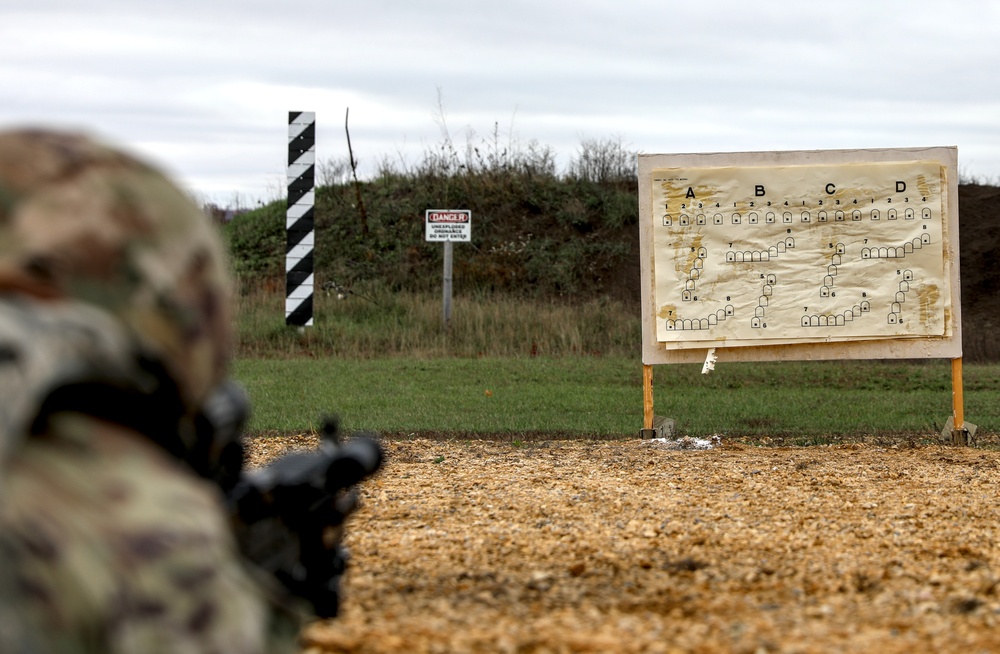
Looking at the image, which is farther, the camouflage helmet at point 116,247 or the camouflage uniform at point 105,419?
the camouflage helmet at point 116,247

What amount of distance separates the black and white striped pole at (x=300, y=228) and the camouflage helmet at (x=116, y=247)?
15765 mm

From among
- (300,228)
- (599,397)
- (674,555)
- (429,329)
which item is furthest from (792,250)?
(300,228)

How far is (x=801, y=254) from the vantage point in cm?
909

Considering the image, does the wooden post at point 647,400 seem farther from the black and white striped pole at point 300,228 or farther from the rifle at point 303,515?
the black and white striped pole at point 300,228

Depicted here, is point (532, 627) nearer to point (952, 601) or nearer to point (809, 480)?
point (952, 601)

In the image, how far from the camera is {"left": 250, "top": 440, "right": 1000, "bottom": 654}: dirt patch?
11.0 ft

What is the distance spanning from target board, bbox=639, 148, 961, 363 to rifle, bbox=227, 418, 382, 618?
6.58 m

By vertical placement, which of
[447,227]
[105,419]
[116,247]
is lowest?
[105,419]

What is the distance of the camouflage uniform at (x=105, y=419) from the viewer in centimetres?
127

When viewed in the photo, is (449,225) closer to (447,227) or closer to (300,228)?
(447,227)

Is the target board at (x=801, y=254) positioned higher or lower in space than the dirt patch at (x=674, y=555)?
higher

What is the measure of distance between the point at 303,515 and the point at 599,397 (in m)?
9.50

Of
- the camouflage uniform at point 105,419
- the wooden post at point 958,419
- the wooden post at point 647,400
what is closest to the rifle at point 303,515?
the camouflage uniform at point 105,419

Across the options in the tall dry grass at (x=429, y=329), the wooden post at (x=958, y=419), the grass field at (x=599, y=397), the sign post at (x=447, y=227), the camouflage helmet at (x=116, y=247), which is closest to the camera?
the camouflage helmet at (x=116, y=247)
